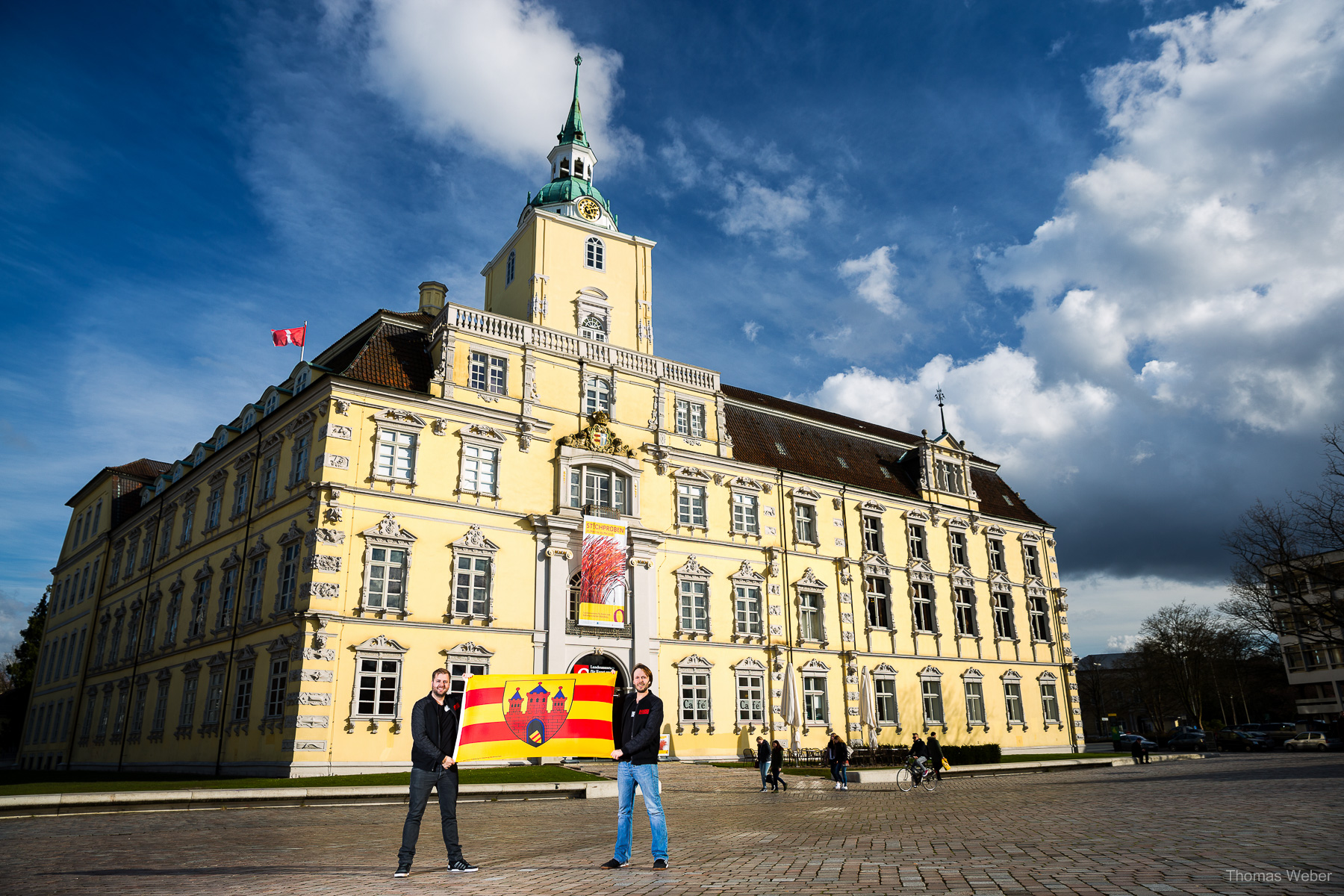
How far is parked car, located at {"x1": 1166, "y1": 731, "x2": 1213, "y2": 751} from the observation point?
54844 millimetres

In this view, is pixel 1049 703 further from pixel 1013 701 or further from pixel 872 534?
pixel 872 534

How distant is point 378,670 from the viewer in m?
30.2

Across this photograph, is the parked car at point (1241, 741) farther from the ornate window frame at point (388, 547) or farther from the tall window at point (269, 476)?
the tall window at point (269, 476)

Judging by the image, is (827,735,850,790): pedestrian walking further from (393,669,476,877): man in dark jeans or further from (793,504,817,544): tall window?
(393,669,476,877): man in dark jeans

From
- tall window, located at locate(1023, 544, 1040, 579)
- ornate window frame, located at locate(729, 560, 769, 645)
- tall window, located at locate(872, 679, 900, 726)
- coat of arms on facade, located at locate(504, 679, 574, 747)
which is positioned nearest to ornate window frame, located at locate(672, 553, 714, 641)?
ornate window frame, located at locate(729, 560, 769, 645)

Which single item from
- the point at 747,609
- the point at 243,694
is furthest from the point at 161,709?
the point at 747,609

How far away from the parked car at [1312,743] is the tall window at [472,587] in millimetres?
46218

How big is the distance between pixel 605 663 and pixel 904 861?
1047 inches

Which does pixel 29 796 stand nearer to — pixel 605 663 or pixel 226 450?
pixel 605 663

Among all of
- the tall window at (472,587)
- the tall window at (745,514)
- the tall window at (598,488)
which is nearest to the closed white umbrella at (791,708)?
the tall window at (745,514)

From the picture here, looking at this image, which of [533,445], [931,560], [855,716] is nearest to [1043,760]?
[855,716]

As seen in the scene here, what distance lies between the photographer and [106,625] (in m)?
48.0

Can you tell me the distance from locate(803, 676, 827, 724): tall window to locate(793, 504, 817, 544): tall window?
685cm

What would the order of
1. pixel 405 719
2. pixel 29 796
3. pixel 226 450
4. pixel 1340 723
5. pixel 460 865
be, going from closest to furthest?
1. pixel 460 865
2. pixel 29 796
3. pixel 405 719
4. pixel 226 450
5. pixel 1340 723
